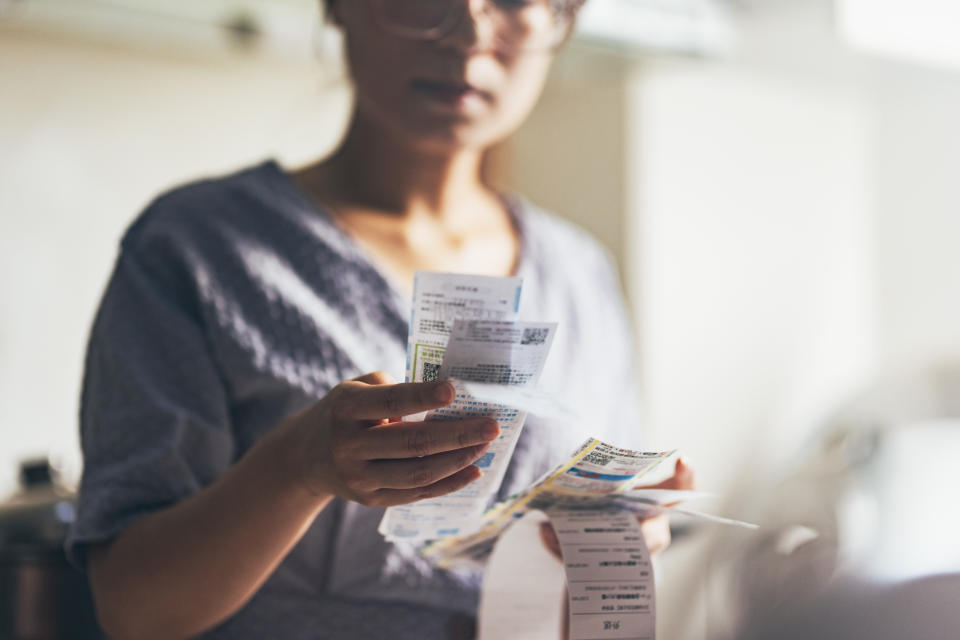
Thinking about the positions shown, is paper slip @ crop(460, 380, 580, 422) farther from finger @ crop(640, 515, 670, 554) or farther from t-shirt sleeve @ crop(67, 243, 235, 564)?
t-shirt sleeve @ crop(67, 243, 235, 564)

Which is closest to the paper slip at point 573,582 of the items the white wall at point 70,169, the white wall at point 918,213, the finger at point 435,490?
the finger at point 435,490

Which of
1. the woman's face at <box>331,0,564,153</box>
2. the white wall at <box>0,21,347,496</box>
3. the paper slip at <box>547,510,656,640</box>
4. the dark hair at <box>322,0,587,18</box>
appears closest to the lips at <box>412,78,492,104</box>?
the woman's face at <box>331,0,564,153</box>

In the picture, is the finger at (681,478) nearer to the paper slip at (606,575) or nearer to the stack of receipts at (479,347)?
the paper slip at (606,575)

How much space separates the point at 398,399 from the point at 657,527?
28 cm

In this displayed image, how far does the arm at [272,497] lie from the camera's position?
1.47ft

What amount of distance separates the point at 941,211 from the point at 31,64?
2124 mm

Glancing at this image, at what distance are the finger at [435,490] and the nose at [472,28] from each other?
1.19 feet

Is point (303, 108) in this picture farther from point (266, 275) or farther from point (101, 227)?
point (266, 275)

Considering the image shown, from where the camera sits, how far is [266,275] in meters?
0.74

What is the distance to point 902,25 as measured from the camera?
1443 millimetres

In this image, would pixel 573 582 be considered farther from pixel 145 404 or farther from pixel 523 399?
pixel 145 404

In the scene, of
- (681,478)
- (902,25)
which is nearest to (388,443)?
(681,478)

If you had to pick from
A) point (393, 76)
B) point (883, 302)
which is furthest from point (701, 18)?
point (393, 76)

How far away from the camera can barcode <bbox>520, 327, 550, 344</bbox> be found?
464mm
